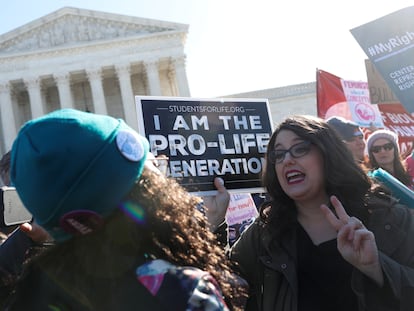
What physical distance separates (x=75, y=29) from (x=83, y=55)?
256 centimetres

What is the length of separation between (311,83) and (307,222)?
39393mm

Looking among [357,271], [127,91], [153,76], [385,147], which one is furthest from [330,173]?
[153,76]

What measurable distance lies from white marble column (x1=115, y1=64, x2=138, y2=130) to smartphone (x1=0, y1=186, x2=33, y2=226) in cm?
3907

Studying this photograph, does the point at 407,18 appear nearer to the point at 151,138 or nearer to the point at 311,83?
the point at 151,138

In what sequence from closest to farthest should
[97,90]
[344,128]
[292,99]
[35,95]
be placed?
[344,128] → [292,99] → [35,95] → [97,90]

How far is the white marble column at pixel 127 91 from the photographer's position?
137 ft

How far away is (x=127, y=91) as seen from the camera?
43.1m

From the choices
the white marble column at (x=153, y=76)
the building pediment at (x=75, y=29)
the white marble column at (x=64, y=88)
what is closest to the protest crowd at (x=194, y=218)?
the white marble column at (x=153, y=76)

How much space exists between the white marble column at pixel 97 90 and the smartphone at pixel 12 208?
40099mm

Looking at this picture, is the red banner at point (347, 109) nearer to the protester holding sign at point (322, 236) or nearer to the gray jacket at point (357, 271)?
the protester holding sign at point (322, 236)

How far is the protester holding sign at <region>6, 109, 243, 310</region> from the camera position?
133 cm

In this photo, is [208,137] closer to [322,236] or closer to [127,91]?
[322,236]

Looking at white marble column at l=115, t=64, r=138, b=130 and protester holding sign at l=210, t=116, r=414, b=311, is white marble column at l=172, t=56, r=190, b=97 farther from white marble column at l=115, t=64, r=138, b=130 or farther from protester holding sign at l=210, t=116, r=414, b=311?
protester holding sign at l=210, t=116, r=414, b=311

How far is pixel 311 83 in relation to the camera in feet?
134
